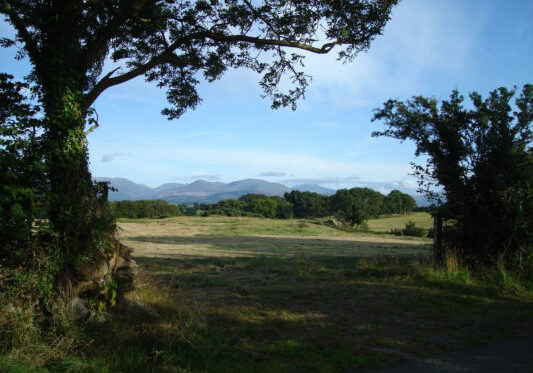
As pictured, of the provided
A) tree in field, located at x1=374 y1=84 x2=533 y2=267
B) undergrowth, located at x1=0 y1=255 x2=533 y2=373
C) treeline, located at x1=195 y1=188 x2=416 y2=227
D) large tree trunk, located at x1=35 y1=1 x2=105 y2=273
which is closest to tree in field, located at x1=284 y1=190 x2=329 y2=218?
treeline, located at x1=195 y1=188 x2=416 y2=227

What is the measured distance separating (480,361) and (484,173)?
735cm

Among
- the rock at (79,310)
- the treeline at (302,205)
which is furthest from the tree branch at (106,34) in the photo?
the treeline at (302,205)

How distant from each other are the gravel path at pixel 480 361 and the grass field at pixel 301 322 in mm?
235

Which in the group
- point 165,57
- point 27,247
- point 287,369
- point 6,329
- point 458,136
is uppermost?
point 165,57

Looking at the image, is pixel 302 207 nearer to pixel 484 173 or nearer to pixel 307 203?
pixel 307 203

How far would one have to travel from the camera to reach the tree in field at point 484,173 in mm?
10758

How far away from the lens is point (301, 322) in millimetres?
6758

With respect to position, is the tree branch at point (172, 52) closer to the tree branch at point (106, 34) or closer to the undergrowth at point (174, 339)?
the tree branch at point (106, 34)

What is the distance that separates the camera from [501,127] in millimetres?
11258

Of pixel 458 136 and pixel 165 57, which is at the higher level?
pixel 165 57

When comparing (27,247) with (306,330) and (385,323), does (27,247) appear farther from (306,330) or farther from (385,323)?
(385,323)

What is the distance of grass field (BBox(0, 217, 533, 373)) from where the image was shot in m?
5.00

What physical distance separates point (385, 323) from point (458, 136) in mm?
7388

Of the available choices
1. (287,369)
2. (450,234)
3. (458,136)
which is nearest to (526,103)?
(458,136)
